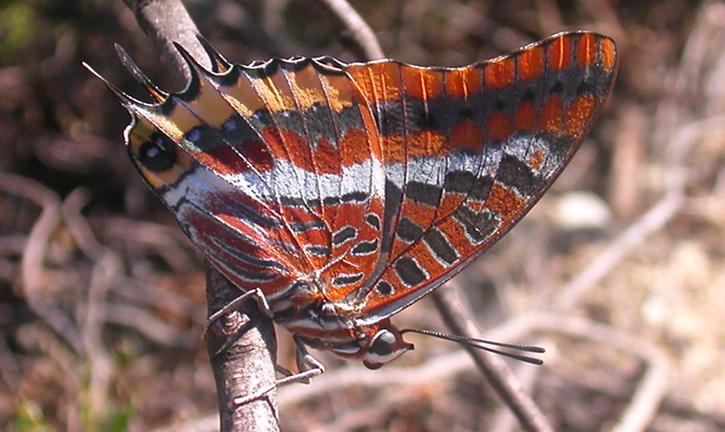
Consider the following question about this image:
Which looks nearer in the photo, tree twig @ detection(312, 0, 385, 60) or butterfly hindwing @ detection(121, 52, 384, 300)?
butterfly hindwing @ detection(121, 52, 384, 300)

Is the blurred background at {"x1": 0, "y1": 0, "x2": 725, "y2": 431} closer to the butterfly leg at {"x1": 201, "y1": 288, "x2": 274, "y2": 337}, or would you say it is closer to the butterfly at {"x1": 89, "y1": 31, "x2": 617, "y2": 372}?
the butterfly at {"x1": 89, "y1": 31, "x2": 617, "y2": 372}

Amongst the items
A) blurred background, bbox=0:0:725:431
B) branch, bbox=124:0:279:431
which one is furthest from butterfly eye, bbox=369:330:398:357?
blurred background, bbox=0:0:725:431

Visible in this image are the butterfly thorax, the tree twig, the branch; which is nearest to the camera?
the branch

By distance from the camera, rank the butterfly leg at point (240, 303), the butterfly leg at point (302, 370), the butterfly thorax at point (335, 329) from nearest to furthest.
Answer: the butterfly leg at point (240, 303), the butterfly leg at point (302, 370), the butterfly thorax at point (335, 329)

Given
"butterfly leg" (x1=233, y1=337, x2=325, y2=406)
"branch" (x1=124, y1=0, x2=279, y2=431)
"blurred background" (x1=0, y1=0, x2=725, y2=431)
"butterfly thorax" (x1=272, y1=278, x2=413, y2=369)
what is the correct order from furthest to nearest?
"blurred background" (x1=0, y1=0, x2=725, y2=431), "butterfly thorax" (x1=272, y1=278, x2=413, y2=369), "butterfly leg" (x1=233, y1=337, x2=325, y2=406), "branch" (x1=124, y1=0, x2=279, y2=431)

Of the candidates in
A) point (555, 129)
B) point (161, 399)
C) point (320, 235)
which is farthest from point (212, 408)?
point (555, 129)

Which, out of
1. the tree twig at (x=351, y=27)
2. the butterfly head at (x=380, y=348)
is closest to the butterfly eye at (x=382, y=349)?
the butterfly head at (x=380, y=348)

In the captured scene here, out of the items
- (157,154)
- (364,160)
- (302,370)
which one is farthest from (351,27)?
(302,370)

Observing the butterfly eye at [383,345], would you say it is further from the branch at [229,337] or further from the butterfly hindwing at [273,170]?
the branch at [229,337]
